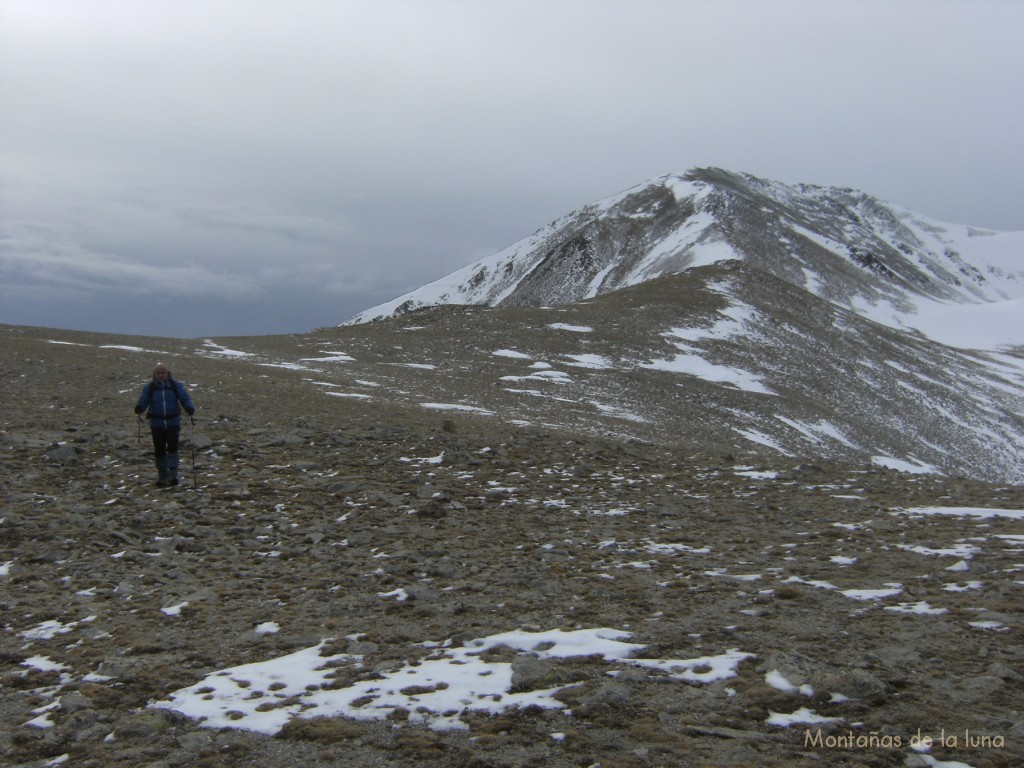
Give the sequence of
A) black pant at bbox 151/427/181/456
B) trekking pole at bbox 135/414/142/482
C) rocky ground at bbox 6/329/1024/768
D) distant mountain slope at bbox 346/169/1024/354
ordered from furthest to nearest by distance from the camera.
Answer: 1. distant mountain slope at bbox 346/169/1024/354
2. trekking pole at bbox 135/414/142/482
3. black pant at bbox 151/427/181/456
4. rocky ground at bbox 6/329/1024/768

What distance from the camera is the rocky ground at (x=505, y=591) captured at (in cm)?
552

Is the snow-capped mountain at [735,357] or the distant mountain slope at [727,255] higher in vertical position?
the distant mountain slope at [727,255]

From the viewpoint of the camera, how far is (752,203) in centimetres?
13588

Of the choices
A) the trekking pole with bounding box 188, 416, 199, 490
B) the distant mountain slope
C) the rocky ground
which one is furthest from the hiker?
the distant mountain slope

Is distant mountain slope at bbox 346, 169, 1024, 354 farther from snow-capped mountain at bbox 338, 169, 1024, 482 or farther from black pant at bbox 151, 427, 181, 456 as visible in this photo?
black pant at bbox 151, 427, 181, 456

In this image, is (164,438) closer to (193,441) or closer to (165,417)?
(165,417)

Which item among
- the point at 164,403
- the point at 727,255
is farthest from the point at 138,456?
the point at 727,255

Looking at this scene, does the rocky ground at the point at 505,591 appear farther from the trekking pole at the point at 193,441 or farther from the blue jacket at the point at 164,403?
the blue jacket at the point at 164,403

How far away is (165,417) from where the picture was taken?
1433 centimetres

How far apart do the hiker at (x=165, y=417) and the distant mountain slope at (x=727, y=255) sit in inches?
3472

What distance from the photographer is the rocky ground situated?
552 cm

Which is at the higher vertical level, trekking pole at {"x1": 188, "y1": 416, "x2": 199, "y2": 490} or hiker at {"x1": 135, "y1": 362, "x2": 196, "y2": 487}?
hiker at {"x1": 135, "y1": 362, "x2": 196, "y2": 487}

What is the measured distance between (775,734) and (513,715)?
1.91 metres

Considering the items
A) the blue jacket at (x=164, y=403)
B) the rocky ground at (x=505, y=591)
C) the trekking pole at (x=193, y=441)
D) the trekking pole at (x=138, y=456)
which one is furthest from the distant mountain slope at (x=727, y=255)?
the blue jacket at (x=164, y=403)
